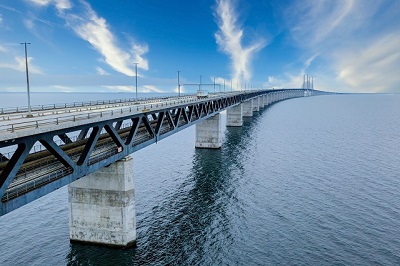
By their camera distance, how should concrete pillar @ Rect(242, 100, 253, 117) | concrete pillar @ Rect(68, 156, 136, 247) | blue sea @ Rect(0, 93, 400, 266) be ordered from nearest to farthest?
blue sea @ Rect(0, 93, 400, 266) < concrete pillar @ Rect(68, 156, 136, 247) < concrete pillar @ Rect(242, 100, 253, 117)

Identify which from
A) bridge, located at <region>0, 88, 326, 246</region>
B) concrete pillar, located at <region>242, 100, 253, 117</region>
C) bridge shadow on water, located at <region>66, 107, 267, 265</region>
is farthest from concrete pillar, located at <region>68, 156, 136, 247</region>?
concrete pillar, located at <region>242, 100, 253, 117</region>

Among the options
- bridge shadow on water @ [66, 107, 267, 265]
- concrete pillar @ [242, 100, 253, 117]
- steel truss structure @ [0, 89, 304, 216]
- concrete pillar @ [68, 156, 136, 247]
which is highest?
concrete pillar @ [242, 100, 253, 117]

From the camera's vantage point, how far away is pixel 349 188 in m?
48.8

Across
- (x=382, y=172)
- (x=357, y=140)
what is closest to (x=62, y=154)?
(x=382, y=172)

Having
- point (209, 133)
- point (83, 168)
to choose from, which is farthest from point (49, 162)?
point (209, 133)

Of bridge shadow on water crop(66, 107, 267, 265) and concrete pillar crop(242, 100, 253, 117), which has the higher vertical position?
concrete pillar crop(242, 100, 253, 117)

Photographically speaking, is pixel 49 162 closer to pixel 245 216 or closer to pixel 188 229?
pixel 188 229

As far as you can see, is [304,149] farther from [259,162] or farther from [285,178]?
[285,178]

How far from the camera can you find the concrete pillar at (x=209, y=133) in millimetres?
79188

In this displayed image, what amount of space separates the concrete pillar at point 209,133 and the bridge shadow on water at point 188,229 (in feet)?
70.9

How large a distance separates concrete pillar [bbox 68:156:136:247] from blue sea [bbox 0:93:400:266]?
1383mm

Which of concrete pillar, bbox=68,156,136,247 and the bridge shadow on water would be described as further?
concrete pillar, bbox=68,156,136,247

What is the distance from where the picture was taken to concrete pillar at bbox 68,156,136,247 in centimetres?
3109

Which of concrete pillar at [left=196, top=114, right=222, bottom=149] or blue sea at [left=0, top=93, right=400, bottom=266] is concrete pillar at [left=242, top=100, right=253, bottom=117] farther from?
blue sea at [left=0, top=93, right=400, bottom=266]
